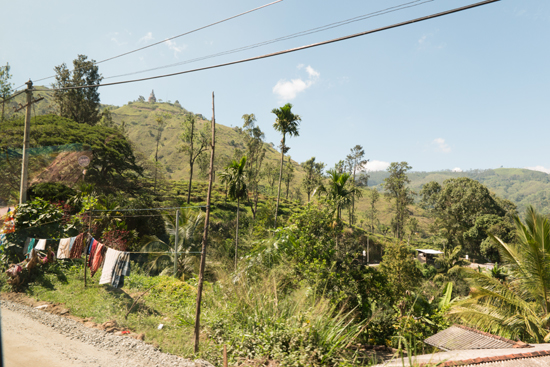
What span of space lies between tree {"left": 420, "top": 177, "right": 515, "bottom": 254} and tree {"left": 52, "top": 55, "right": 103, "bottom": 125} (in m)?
52.6

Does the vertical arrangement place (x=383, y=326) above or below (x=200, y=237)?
below

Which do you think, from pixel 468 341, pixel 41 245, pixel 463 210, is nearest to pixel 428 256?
pixel 463 210

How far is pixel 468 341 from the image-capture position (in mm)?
9484

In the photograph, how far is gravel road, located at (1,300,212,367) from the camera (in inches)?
245

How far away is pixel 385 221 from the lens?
116 m

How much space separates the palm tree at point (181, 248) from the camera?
605 inches

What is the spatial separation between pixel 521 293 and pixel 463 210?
38.8m

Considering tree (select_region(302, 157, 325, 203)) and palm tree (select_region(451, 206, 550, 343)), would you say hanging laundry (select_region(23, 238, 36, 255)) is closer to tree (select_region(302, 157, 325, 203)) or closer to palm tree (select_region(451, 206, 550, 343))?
palm tree (select_region(451, 206, 550, 343))

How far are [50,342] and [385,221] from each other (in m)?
120

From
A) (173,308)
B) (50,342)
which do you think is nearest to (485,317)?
(173,308)

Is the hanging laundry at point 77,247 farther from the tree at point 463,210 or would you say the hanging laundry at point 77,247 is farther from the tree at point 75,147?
the tree at point 463,210

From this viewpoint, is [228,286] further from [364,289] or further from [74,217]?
[74,217]

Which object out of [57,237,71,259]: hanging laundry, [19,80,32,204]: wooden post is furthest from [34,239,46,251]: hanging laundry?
[19,80,32,204]: wooden post

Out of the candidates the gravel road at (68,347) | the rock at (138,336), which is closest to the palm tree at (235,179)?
the rock at (138,336)
